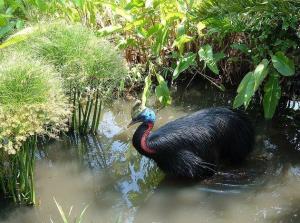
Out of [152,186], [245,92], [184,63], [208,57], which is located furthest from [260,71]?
[152,186]

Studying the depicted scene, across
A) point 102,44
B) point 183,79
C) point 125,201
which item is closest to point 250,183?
point 125,201

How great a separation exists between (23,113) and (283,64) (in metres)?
2.35

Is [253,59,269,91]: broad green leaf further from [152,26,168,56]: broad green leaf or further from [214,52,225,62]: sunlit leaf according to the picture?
[152,26,168,56]: broad green leaf

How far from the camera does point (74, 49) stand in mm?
4531

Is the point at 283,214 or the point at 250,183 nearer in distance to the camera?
the point at 283,214

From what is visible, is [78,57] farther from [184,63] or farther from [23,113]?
[184,63]

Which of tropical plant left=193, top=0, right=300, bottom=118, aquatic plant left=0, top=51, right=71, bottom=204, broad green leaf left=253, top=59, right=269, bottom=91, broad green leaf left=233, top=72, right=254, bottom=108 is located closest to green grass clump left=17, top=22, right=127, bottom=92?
aquatic plant left=0, top=51, right=71, bottom=204

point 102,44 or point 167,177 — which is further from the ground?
point 102,44

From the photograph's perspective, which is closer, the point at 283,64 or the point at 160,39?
the point at 283,64

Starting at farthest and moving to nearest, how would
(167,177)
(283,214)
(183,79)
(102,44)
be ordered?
(183,79), (102,44), (167,177), (283,214)

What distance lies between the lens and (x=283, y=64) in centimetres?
455

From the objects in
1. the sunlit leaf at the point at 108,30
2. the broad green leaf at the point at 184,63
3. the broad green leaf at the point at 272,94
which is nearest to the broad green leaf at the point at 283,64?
the broad green leaf at the point at 272,94

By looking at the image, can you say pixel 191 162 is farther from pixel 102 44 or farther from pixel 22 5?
pixel 22 5

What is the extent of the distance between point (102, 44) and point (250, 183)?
1.85 meters
